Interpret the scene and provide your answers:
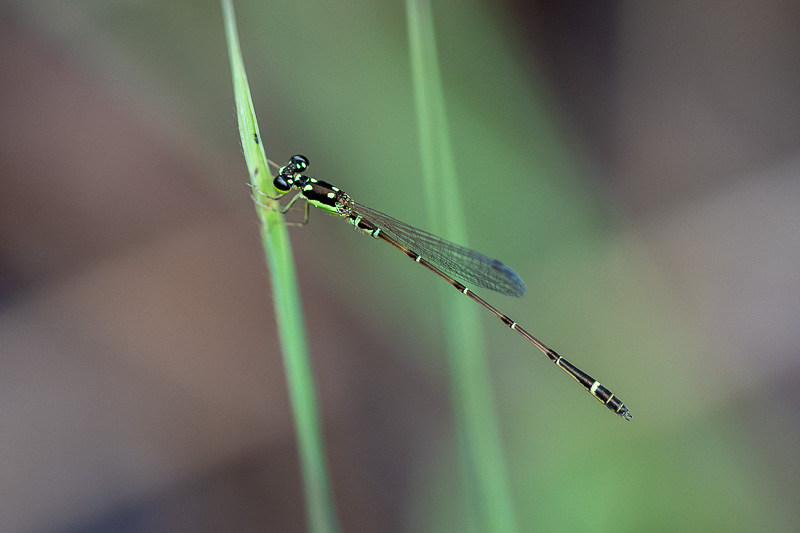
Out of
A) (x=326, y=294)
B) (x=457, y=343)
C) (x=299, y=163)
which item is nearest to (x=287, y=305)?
(x=457, y=343)

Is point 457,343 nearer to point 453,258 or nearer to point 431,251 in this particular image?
point 453,258

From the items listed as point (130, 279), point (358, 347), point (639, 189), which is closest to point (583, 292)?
point (639, 189)

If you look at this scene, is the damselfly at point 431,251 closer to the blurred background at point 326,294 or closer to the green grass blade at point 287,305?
the blurred background at point 326,294

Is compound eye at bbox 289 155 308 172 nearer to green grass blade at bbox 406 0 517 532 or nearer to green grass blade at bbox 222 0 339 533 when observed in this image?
green grass blade at bbox 406 0 517 532

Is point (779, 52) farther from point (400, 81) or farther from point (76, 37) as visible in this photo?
point (76, 37)

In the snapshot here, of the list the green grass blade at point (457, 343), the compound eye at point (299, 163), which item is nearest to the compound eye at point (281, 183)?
the compound eye at point (299, 163)
